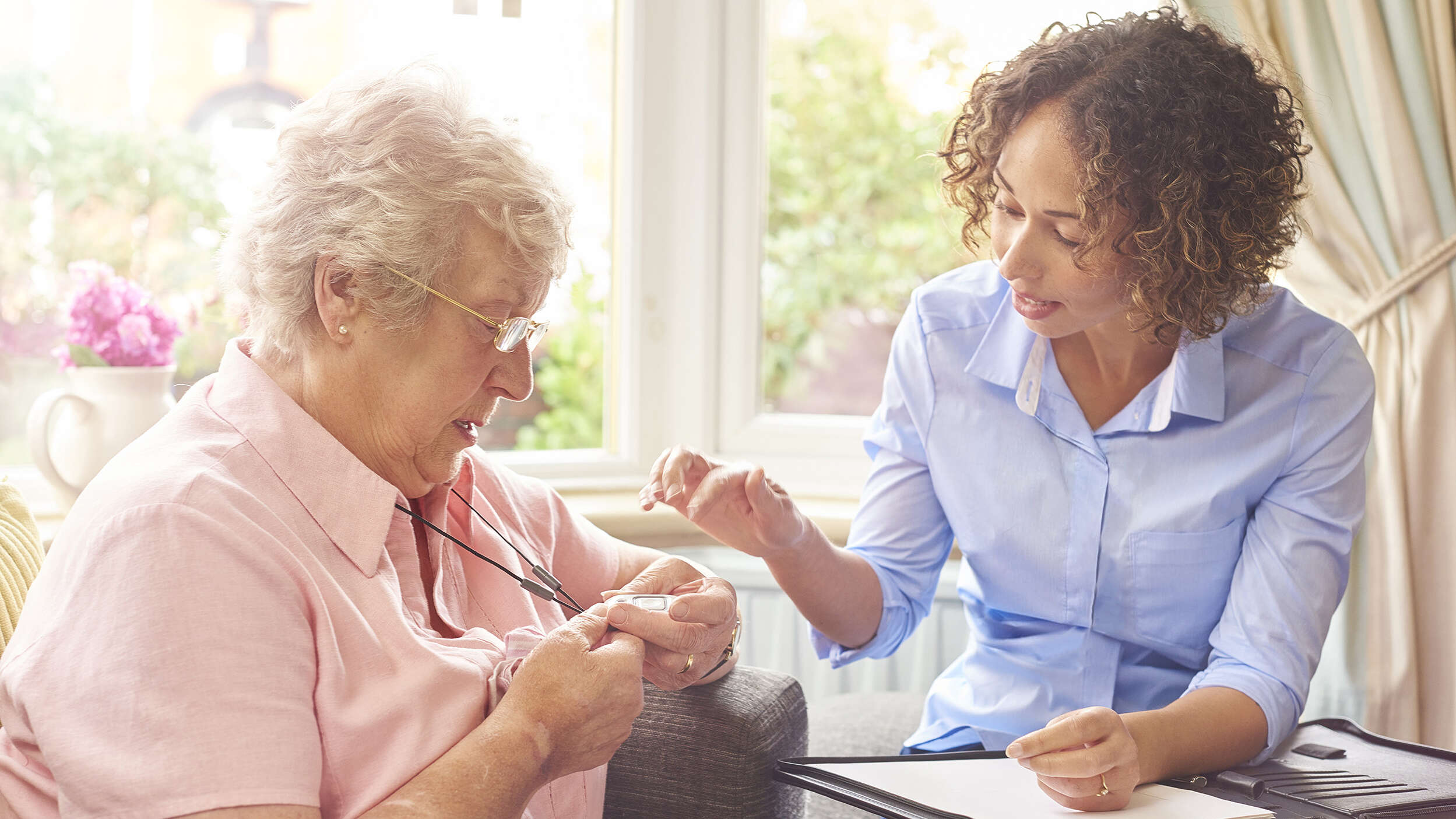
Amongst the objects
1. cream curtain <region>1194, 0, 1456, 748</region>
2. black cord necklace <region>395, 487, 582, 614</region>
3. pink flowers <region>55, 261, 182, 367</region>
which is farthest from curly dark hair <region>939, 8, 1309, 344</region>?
pink flowers <region>55, 261, 182, 367</region>

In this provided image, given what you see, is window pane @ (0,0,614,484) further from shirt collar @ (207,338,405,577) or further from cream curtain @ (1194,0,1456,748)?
cream curtain @ (1194,0,1456,748)

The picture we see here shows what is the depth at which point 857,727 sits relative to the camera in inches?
74.9

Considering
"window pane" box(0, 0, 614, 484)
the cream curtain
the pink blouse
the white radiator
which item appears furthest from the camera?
the white radiator

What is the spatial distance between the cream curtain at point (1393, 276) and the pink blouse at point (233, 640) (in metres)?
1.52

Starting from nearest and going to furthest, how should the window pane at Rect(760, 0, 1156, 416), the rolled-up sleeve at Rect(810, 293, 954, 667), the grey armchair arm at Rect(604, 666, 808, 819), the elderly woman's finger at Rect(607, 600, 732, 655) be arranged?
1. the elderly woman's finger at Rect(607, 600, 732, 655)
2. the grey armchair arm at Rect(604, 666, 808, 819)
3. the rolled-up sleeve at Rect(810, 293, 954, 667)
4. the window pane at Rect(760, 0, 1156, 416)

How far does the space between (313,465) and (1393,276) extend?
181 centimetres

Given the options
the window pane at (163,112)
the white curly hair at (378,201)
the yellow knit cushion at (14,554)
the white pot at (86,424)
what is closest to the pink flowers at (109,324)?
the white pot at (86,424)

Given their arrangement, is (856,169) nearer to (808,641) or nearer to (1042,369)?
(808,641)

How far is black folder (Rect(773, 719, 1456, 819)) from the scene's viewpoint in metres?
1.15

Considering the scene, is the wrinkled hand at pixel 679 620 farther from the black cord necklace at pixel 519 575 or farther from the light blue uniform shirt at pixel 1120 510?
the light blue uniform shirt at pixel 1120 510

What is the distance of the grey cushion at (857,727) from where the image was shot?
1.69 metres

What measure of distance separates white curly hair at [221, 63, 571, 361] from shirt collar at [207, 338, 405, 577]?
2.7 inches

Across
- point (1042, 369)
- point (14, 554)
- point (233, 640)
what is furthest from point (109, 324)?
point (1042, 369)

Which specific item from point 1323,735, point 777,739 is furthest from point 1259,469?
point 777,739
